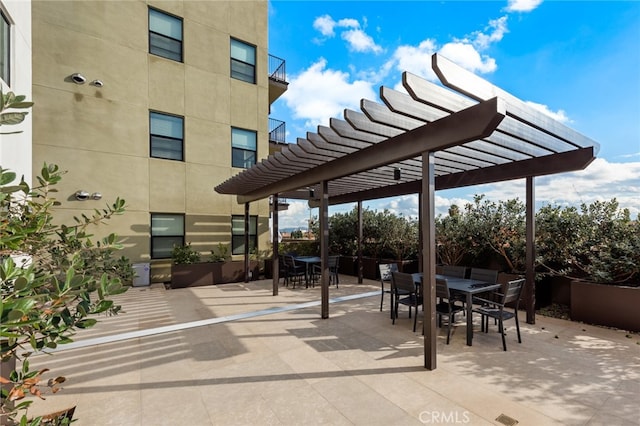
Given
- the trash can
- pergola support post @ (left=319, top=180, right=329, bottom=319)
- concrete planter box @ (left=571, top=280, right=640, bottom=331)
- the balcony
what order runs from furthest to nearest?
the balcony → the trash can → pergola support post @ (left=319, top=180, right=329, bottom=319) → concrete planter box @ (left=571, top=280, right=640, bottom=331)

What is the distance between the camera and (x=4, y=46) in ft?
14.9

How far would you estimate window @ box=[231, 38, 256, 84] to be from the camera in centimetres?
1095

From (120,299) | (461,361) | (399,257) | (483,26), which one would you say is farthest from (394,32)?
(120,299)

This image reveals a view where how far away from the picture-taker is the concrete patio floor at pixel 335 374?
275cm

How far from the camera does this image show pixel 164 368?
3.69 meters

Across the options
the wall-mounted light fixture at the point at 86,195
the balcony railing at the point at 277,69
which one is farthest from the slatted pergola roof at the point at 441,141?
the balcony railing at the point at 277,69

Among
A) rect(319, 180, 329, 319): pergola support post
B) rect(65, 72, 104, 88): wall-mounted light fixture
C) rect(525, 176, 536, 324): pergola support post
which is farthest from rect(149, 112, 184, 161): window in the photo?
rect(525, 176, 536, 324): pergola support post

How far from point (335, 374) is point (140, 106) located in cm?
960

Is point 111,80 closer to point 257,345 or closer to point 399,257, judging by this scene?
point 257,345

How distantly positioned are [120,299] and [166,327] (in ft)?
10.4

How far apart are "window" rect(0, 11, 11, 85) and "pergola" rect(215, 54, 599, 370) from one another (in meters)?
4.08

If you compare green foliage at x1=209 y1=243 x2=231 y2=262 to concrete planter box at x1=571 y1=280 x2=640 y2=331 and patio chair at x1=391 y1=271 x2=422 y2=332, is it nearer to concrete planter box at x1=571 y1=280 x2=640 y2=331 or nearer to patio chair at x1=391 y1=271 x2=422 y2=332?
patio chair at x1=391 y1=271 x2=422 y2=332

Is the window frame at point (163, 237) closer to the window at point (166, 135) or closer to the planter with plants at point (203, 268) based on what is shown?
the planter with plants at point (203, 268)

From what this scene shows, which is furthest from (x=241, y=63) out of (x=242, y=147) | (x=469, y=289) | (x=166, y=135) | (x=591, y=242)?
(x=591, y=242)
